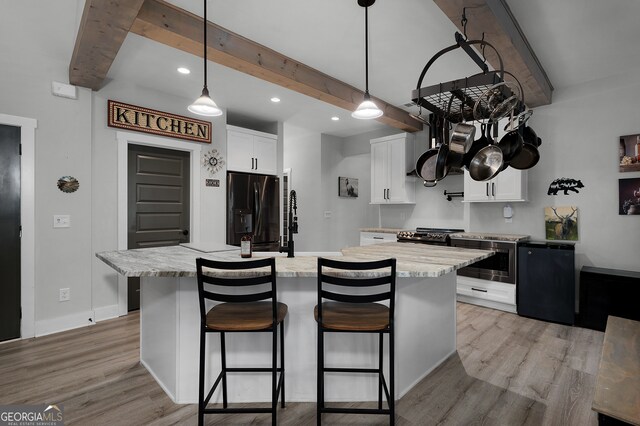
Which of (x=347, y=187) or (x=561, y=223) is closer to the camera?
(x=561, y=223)

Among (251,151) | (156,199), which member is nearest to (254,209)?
(251,151)

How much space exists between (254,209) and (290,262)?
296 centimetres

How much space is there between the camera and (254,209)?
4816mm

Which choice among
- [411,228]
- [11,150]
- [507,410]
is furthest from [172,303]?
[411,228]

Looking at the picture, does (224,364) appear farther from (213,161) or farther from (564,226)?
(564,226)

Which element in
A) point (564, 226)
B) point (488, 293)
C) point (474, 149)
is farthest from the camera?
point (488, 293)

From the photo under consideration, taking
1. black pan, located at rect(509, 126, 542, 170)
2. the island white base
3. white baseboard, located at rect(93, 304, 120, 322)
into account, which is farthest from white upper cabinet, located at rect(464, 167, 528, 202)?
white baseboard, located at rect(93, 304, 120, 322)

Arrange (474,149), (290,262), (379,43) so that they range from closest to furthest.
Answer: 1. (290,262)
2. (474,149)
3. (379,43)

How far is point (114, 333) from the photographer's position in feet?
10.3

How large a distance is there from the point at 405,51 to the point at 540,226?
2.86 m

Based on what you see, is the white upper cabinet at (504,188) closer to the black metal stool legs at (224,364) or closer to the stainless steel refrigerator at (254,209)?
the stainless steel refrigerator at (254,209)

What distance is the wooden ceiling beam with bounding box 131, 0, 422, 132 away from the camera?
Result: 88.8 inches

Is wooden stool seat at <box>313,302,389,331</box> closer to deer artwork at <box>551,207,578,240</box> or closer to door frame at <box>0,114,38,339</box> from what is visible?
door frame at <box>0,114,38,339</box>

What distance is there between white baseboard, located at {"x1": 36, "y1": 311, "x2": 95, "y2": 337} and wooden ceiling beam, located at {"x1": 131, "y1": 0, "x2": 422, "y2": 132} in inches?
116
